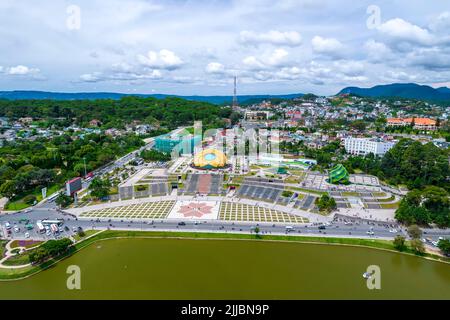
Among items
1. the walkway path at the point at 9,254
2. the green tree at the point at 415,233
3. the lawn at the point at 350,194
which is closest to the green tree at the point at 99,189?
the walkway path at the point at 9,254

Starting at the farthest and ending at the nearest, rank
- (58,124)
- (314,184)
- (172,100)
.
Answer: (172,100) → (58,124) → (314,184)

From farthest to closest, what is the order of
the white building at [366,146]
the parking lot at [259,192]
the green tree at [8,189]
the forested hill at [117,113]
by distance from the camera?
the forested hill at [117,113], the white building at [366,146], the parking lot at [259,192], the green tree at [8,189]

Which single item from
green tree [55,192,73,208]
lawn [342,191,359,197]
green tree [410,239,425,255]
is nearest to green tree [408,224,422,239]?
green tree [410,239,425,255]

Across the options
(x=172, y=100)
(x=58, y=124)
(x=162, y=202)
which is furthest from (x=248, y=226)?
(x=172, y=100)

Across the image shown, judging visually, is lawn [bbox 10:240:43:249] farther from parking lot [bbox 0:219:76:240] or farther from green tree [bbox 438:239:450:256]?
green tree [bbox 438:239:450:256]

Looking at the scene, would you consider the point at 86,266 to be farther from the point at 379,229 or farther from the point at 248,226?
the point at 379,229

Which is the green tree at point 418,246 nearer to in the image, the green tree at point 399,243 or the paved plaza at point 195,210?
the green tree at point 399,243
